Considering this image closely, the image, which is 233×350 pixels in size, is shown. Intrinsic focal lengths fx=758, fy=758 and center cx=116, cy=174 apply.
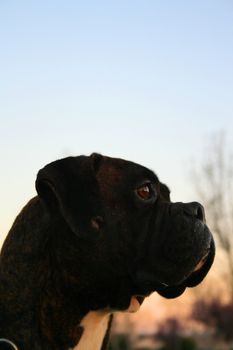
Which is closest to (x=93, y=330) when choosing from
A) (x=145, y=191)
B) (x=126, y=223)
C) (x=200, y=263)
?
(x=126, y=223)

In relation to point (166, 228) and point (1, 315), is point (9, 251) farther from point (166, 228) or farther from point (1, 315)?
point (166, 228)

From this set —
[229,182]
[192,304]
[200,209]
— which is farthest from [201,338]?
[200,209]

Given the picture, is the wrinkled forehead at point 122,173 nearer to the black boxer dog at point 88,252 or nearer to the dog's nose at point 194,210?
the black boxer dog at point 88,252

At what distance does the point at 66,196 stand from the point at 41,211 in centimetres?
24

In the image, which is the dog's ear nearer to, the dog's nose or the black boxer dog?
the black boxer dog

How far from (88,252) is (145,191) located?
0.57m

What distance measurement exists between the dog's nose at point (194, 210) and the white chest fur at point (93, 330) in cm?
75

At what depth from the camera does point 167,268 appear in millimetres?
4277

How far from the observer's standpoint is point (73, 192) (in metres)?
4.19

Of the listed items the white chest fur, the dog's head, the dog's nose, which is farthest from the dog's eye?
the white chest fur

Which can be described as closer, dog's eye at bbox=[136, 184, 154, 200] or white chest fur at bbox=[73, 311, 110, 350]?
white chest fur at bbox=[73, 311, 110, 350]

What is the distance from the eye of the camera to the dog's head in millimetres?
4137

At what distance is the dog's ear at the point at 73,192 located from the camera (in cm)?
412

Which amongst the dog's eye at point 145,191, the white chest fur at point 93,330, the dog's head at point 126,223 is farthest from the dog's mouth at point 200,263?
the white chest fur at point 93,330
